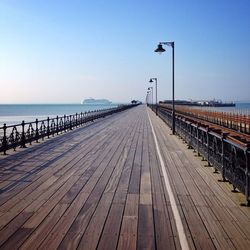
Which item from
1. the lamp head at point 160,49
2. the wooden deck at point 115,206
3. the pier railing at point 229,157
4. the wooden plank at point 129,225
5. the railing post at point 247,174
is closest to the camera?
the wooden plank at point 129,225

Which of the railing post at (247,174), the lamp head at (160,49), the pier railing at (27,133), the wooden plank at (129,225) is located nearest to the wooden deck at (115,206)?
the wooden plank at (129,225)

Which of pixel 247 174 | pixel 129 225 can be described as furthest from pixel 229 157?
pixel 129 225

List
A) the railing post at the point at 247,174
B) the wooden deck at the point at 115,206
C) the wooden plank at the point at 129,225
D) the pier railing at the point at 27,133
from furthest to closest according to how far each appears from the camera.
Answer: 1. the pier railing at the point at 27,133
2. the railing post at the point at 247,174
3. the wooden deck at the point at 115,206
4. the wooden plank at the point at 129,225

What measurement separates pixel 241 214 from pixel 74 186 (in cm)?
389

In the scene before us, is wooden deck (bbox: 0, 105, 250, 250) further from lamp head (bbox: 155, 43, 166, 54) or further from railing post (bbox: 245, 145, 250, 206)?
lamp head (bbox: 155, 43, 166, 54)

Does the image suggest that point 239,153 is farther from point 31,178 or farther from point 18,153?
point 18,153

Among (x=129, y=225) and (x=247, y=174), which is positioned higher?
(x=247, y=174)

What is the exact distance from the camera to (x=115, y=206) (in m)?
6.66

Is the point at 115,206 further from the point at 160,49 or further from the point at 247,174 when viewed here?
the point at 160,49

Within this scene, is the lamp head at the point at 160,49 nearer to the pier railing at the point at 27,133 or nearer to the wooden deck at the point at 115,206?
the pier railing at the point at 27,133

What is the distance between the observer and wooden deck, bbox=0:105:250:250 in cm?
498

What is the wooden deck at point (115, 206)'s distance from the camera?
4977 millimetres

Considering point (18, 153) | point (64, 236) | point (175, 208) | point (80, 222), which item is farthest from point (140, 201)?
point (18, 153)

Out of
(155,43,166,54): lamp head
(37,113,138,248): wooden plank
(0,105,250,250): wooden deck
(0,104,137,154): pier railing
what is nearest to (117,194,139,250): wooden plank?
(0,105,250,250): wooden deck
